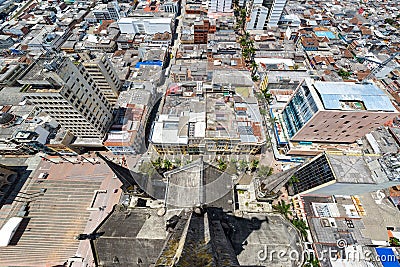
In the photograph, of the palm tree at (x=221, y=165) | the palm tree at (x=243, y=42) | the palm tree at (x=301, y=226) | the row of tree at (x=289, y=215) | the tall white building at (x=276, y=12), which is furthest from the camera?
the palm tree at (x=243, y=42)

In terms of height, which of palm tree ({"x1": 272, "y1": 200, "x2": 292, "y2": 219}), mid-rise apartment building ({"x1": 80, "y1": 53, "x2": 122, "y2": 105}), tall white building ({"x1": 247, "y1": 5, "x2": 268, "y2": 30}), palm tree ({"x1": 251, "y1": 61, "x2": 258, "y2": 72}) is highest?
tall white building ({"x1": 247, "y1": 5, "x2": 268, "y2": 30})

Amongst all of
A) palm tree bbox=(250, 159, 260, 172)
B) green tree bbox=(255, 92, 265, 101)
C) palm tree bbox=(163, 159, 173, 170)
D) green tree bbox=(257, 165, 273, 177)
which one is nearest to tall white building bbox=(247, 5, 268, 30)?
green tree bbox=(255, 92, 265, 101)

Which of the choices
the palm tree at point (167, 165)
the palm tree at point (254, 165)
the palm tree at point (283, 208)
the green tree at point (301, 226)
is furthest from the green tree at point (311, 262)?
the palm tree at point (167, 165)

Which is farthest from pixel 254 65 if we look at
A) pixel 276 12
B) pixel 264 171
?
pixel 264 171

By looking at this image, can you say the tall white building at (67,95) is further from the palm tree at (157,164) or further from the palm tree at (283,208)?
the palm tree at (283,208)

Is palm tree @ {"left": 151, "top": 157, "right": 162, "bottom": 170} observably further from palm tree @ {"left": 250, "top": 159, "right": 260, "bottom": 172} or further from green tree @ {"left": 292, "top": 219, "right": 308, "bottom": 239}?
green tree @ {"left": 292, "top": 219, "right": 308, "bottom": 239}

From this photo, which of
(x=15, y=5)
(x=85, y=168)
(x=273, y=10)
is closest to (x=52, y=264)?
(x=85, y=168)
